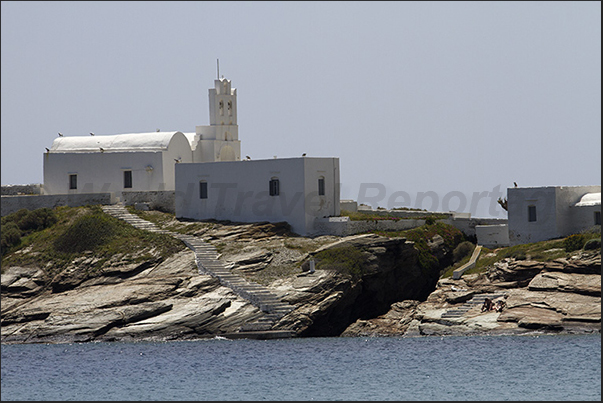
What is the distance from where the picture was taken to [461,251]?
57719 mm

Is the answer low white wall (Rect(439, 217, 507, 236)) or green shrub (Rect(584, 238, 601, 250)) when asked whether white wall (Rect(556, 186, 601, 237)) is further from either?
low white wall (Rect(439, 217, 507, 236))

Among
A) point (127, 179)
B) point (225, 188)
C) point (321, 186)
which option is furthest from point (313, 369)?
point (127, 179)

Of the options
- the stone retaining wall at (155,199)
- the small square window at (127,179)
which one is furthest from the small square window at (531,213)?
the small square window at (127,179)

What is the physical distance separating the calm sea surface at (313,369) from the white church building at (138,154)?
68.3 feet

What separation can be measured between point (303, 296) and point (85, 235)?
14.5m

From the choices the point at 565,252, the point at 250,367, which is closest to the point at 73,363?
the point at 250,367

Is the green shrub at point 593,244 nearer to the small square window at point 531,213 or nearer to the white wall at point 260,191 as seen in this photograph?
the small square window at point 531,213

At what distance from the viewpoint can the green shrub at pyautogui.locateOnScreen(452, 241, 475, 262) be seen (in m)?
57.7

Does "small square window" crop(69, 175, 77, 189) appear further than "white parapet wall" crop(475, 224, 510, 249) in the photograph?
Yes

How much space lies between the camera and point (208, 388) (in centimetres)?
3647

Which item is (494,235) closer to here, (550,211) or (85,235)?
(550,211)

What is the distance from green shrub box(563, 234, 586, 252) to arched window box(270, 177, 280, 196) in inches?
627

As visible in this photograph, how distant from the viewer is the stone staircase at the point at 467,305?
48.4 m

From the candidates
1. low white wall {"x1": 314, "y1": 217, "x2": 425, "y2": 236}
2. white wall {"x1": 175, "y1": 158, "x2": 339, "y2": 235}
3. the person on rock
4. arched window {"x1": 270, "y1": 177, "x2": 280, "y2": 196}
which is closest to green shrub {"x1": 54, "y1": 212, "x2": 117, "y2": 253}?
white wall {"x1": 175, "y1": 158, "x2": 339, "y2": 235}
